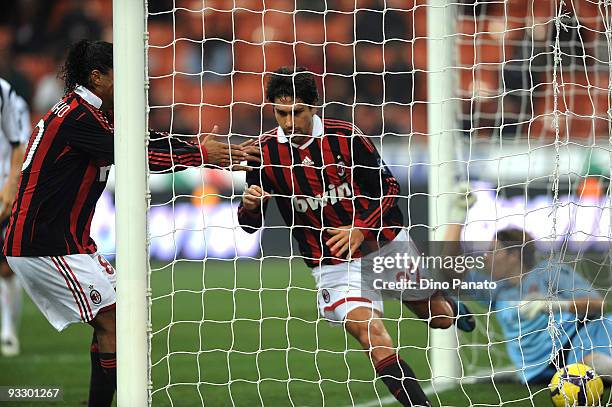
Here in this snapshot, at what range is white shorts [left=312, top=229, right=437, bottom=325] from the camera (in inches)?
178

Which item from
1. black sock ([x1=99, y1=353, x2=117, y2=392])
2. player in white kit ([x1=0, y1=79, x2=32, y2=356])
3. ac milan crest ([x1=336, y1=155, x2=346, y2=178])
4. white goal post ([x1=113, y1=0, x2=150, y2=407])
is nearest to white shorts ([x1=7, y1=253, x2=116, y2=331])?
black sock ([x1=99, y1=353, x2=117, y2=392])

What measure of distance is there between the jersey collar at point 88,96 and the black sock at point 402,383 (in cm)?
179

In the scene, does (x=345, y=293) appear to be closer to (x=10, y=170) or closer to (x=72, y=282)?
(x=72, y=282)

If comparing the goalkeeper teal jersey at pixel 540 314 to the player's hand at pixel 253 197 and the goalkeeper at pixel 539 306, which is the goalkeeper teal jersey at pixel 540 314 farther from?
the player's hand at pixel 253 197

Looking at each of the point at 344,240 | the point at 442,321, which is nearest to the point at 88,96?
the point at 344,240

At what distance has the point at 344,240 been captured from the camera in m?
4.41

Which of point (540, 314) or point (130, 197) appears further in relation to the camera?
point (540, 314)

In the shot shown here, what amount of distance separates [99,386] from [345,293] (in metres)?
1.26

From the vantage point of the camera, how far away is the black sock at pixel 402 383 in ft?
14.1

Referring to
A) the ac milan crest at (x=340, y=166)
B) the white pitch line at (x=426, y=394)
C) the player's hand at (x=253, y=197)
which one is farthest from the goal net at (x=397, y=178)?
the ac milan crest at (x=340, y=166)

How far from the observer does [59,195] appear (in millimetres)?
4355

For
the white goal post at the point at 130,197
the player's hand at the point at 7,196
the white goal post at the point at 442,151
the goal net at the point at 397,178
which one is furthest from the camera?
the player's hand at the point at 7,196

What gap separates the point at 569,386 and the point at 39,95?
12.5 meters

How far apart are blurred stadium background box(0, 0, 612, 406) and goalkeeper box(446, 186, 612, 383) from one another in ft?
0.68
